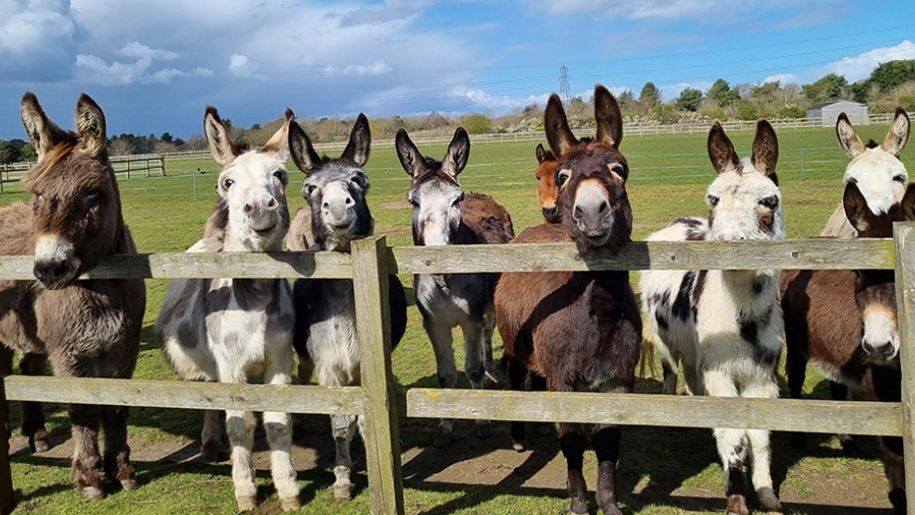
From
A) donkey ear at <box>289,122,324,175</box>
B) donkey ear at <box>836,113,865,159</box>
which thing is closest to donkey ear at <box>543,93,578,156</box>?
donkey ear at <box>289,122,324,175</box>

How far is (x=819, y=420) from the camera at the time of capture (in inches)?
127

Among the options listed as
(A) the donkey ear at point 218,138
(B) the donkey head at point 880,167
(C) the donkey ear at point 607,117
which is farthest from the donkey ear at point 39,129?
(B) the donkey head at point 880,167

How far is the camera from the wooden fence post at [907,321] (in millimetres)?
3045

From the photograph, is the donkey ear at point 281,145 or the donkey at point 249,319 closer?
the donkey at point 249,319

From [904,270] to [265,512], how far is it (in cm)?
397

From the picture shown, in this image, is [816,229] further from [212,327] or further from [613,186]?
[212,327]

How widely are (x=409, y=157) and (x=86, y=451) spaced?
3232mm

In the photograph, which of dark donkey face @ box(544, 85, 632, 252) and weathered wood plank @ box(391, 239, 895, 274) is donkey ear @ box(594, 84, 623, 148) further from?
weathered wood plank @ box(391, 239, 895, 274)

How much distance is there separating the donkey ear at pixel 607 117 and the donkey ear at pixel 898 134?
9.99ft

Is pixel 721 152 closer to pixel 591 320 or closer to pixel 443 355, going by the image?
pixel 591 320

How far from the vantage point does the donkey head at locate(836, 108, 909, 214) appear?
5340 mm

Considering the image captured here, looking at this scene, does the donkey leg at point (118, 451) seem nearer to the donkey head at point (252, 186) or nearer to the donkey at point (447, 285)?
the donkey head at point (252, 186)

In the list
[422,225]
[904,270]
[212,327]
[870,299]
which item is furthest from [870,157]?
[212,327]

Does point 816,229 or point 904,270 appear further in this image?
point 816,229
